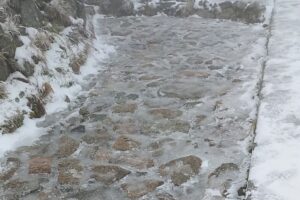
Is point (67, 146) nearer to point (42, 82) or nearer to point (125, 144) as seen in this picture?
point (125, 144)

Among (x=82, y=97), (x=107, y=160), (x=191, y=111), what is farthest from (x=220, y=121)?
(x=82, y=97)

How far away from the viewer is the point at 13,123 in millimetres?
4684

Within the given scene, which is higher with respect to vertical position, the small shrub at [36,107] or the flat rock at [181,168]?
the small shrub at [36,107]

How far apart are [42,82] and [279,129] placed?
283 cm

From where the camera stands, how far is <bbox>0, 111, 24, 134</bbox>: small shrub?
458 cm

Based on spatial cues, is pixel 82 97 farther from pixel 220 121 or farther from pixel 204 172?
pixel 204 172

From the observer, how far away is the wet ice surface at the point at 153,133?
3791mm

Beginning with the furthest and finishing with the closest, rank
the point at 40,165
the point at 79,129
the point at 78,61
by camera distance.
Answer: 1. the point at 78,61
2. the point at 79,129
3. the point at 40,165

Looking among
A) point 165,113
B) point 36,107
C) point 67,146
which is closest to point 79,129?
point 67,146

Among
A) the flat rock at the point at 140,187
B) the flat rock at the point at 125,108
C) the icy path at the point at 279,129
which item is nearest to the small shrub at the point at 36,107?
the flat rock at the point at 125,108

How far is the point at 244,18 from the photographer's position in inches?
363

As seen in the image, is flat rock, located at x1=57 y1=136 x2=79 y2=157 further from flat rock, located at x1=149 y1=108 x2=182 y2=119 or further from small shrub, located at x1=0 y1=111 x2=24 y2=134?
flat rock, located at x1=149 y1=108 x2=182 y2=119

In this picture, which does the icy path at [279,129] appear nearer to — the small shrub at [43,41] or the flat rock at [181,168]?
the flat rock at [181,168]

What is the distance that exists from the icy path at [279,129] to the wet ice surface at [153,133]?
22 centimetres
